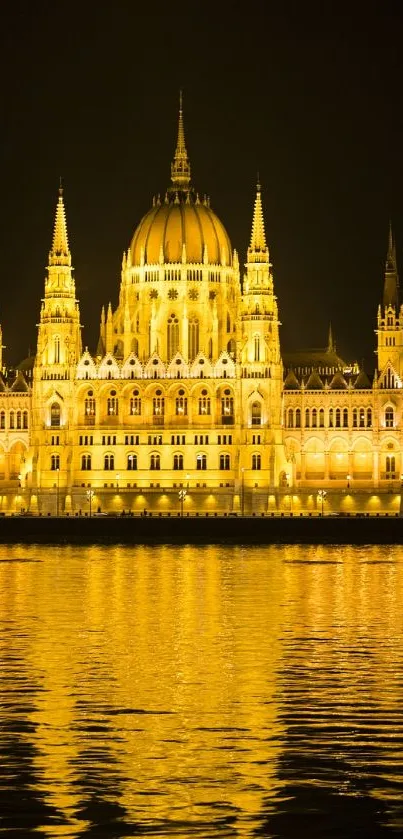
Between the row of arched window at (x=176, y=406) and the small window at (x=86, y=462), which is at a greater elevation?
the row of arched window at (x=176, y=406)

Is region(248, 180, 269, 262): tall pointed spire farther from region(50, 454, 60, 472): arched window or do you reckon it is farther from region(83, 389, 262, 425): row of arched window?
region(50, 454, 60, 472): arched window

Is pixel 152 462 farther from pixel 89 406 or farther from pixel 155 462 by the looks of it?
pixel 89 406

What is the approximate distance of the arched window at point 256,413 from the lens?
447 ft

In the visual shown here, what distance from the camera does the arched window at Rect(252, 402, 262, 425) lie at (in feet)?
447

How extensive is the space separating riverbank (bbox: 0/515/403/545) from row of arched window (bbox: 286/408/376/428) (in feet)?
69.9

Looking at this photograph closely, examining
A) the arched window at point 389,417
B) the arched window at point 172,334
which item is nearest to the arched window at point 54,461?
the arched window at point 172,334

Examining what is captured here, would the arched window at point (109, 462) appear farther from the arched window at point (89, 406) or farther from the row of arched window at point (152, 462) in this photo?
the arched window at point (89, 406)

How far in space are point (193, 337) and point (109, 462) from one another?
13.9 m

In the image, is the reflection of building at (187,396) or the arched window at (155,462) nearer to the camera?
the reflection of building at (187,396)

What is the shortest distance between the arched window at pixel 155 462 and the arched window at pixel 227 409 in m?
5.43

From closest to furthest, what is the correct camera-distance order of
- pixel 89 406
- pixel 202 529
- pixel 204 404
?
1. pixel 202 529
2. pixel 204 404
3. pixel 89 406

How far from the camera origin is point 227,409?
137 meters

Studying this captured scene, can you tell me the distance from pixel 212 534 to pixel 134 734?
81.8m

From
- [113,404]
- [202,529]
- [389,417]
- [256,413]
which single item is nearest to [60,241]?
[113,404]
